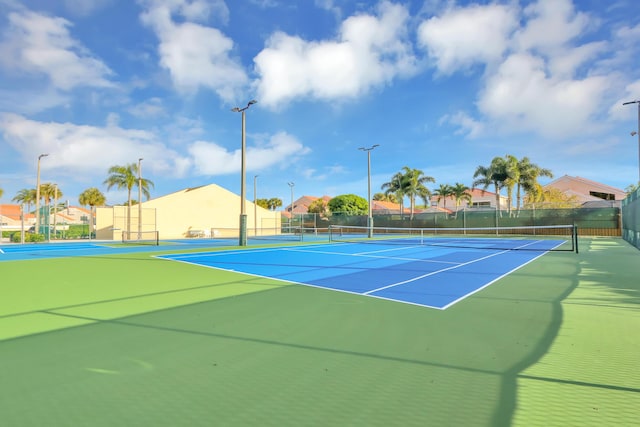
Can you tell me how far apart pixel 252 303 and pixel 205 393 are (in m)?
3.59

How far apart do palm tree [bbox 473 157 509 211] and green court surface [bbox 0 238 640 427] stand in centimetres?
4306

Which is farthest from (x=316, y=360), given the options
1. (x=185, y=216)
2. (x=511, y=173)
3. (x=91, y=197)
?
(x=91, y=197)

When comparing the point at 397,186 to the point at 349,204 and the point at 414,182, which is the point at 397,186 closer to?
the point at 414,182

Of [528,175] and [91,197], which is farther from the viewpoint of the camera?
[91,197]

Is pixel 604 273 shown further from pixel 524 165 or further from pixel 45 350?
pixel 524 165

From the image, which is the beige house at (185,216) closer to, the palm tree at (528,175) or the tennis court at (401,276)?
the tennis court at (401,276)

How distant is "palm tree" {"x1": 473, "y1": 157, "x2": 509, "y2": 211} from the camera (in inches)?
1849

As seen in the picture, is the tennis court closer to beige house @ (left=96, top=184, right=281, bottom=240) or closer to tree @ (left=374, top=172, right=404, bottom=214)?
beige house @ (left=96, top=184, right=281, bottom=240)

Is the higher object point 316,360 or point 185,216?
point 185,216

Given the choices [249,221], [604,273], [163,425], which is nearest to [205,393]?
[163,425]

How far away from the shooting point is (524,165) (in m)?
47.4

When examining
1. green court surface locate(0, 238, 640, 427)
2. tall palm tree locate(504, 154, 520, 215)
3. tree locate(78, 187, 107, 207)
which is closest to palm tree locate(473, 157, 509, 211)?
tall palm tree locate(504, 154, 520, 215)

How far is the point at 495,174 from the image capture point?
1865 inches

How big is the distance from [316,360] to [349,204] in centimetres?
6908
